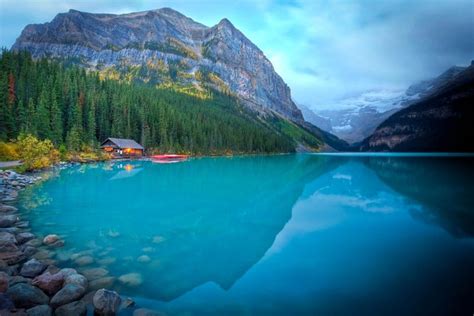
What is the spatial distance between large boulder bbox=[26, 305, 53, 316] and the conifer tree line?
61.9 meters

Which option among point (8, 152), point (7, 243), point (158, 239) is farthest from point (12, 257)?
point (8, 152)

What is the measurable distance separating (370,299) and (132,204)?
2112cm

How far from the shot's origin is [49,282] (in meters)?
9.23

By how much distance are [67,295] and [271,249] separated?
10079 millimetres

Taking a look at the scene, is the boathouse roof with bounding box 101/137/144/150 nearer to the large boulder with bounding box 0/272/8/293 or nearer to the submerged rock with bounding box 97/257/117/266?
the submerged rock with bounding box 97/257/117/266

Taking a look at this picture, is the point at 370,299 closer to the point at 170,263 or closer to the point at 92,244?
the point at 170,263

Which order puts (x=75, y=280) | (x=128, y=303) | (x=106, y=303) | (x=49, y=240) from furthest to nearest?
(x=49, y=240) < (x=75, y=280) < (x=128, y=303) < (x=106, y=303)

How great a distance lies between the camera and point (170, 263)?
12953 millimetres

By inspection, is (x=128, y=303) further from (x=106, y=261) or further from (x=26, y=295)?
(x=106, y=261)

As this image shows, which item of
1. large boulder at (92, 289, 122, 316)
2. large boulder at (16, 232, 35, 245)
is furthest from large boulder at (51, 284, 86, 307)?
large boulder at (16, 232, 35, 245)

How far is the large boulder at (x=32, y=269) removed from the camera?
10.1 metres

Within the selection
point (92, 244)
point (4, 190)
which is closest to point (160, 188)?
point (4, 190)

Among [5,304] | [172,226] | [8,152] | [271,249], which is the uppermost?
[8,152]

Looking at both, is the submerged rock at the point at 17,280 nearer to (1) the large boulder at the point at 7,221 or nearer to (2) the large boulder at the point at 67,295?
(2) the large boulder at the point at 67,295
